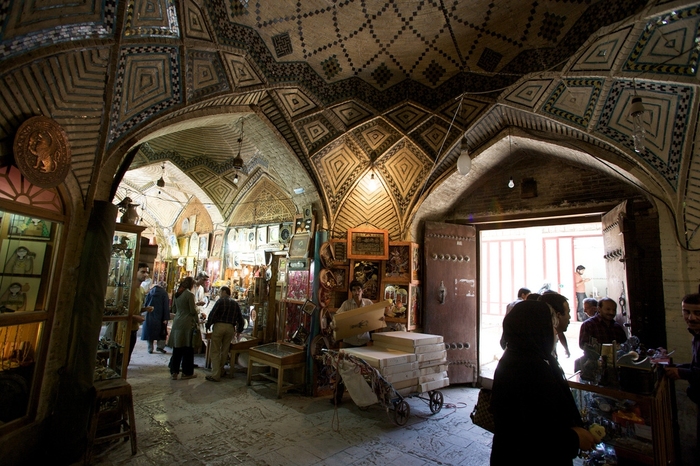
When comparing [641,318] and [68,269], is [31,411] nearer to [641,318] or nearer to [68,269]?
[68,269]

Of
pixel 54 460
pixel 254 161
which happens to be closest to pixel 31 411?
pixel 54 460

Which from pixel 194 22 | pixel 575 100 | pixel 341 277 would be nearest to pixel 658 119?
pixel 575 100

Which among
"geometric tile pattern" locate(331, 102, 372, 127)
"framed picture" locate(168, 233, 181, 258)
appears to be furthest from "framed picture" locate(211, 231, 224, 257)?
"geometric tile pattern" locate(331, 102, 372, 127)

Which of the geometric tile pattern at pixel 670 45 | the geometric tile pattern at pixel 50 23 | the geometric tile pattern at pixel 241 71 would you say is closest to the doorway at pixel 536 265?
the geometric tile pattern at pixel 670 45

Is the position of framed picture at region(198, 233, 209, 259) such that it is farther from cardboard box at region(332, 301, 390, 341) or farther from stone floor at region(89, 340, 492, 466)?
cardboard box at region(332, 301, 390, 341)

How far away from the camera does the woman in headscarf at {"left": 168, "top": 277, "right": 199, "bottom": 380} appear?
22.7 ft

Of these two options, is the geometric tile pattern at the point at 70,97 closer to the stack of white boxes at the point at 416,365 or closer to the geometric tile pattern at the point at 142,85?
the geometric tile pattern at the point at 142,85

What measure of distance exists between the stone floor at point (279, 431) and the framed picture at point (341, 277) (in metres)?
2.11

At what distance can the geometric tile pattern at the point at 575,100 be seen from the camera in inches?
194

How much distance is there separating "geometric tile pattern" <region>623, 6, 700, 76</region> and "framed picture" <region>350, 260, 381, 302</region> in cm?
521

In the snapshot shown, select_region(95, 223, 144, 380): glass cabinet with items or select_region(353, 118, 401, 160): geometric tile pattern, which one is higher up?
select_region(353, 118, 401, 160): geometric tile pattern

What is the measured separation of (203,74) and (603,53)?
537cm

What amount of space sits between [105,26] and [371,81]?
4.04 metres

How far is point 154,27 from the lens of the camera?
14.1 ft
